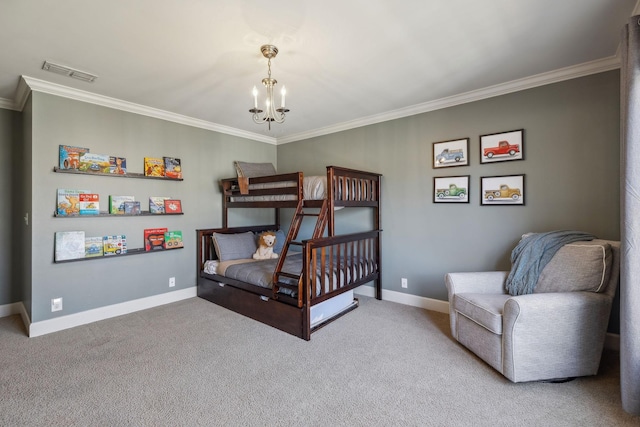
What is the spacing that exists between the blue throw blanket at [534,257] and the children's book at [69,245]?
4.06m

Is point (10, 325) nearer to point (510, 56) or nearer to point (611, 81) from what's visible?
point (510, 56)

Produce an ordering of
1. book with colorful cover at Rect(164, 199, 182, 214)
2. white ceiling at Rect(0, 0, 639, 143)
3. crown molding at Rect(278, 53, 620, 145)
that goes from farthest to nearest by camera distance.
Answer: book with colorful cover at Rect(164, 199, 182, 214)
crown molding at Rect(278, 53, 620, 145)
white ceiling at Rect(0, 0, 639, 143)

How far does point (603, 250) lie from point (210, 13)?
3077mm

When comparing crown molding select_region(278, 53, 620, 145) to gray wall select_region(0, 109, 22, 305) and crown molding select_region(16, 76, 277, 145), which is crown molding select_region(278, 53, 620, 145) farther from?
gray wall select_region(0, 109, 22, 305)

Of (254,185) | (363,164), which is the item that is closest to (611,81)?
(363,164)

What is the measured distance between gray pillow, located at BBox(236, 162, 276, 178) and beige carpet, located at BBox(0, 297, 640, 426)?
1.98m

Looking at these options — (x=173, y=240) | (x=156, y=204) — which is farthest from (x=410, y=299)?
(x=156, y=204)

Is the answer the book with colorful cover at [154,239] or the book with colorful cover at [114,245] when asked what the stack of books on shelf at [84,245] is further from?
the book with colorful cover at [154,239]

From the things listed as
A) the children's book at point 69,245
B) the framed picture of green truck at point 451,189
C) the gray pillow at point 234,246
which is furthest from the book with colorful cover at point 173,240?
the framed picture of green truck at point 451,189

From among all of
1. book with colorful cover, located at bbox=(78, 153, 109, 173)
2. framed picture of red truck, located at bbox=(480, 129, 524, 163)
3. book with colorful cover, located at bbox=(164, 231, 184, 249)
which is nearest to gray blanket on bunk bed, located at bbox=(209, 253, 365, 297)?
book with colorful cover, located at bbox=(164, 231, 184, 249)

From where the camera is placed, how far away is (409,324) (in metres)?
2.99

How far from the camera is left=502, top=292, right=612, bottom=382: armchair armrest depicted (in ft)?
6.31

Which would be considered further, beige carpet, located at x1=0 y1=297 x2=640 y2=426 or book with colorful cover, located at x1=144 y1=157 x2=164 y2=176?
book with colorful cover, located at x1=144 y1=157 x2=164 y2=176

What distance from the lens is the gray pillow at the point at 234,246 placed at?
383cm
